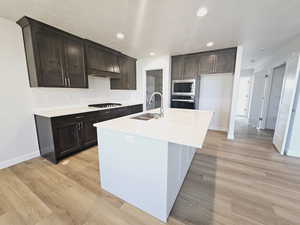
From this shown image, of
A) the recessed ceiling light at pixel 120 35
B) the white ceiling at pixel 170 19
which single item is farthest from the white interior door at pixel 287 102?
the recessed ceiling light at pixel 120 35

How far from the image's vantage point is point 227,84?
3.96 metres

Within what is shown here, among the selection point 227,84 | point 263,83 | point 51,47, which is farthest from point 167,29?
point 263,83

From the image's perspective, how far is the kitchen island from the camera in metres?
1.16

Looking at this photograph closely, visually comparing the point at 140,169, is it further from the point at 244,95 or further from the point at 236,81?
the point at 244,95

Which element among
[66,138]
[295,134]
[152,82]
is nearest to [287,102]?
[295,134]

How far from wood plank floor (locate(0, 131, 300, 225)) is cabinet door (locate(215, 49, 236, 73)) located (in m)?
2.38

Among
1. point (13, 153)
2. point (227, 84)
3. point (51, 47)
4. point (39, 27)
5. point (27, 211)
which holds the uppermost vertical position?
point (39, 27)

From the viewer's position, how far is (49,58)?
7.41 ft

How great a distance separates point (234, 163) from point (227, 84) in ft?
8.61

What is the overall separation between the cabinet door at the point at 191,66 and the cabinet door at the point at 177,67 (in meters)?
0.11

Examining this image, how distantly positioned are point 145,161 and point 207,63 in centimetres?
359

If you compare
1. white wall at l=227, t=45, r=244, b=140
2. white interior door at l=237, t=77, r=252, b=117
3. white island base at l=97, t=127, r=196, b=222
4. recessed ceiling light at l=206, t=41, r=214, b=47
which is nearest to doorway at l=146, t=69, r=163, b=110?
recessed ceiling light at l=206, t=41, r=214, b=47

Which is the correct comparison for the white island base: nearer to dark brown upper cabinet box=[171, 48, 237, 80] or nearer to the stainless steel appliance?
the stainless steel appliance

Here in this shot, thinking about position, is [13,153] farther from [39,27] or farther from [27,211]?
[39,27]
